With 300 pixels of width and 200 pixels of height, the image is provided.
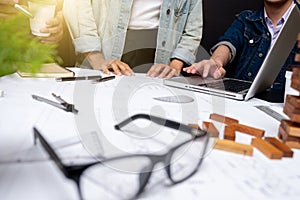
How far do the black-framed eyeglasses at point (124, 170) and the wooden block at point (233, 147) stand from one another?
3 cm

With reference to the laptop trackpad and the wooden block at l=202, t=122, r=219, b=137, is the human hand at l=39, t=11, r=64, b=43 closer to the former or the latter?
the laptop trackpad

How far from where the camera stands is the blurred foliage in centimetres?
30

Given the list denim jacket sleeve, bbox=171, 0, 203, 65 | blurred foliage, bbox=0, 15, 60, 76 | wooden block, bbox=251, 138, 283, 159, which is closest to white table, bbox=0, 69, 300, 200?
wooden block, bbox=251, 138, 283, 159

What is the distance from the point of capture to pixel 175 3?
4.48ft

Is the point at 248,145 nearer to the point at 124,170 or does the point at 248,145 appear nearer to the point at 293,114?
the point at 293,114

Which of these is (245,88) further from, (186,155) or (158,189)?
(158,189)

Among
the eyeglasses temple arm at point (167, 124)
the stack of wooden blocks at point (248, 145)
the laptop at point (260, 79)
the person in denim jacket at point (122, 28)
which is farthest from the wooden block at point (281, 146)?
the person in denim jacket at point (122, 28)

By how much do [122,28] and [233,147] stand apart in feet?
3.02

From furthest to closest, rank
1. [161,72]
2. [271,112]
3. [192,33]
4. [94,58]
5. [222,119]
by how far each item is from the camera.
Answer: [192,33]
[94,58]
[161,72]
[271,112]
[222,119]

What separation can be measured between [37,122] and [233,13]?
4.60 feet

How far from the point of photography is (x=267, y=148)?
1.68 ft

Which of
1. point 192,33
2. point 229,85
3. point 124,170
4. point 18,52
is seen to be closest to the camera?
point 18,52

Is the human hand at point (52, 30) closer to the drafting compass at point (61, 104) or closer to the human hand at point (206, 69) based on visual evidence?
the drafting compass at point (61, 104)

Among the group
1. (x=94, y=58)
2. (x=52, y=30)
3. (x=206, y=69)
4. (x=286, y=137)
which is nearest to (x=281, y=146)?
(x=286, y=137)
